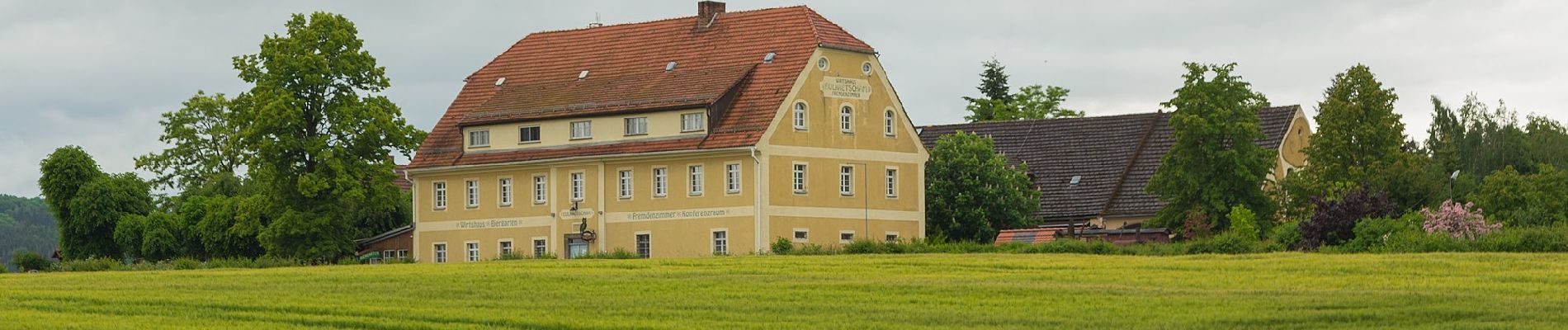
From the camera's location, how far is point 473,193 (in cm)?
9256

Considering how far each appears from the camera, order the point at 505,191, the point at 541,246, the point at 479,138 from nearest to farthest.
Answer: the point at 541,246
the point at 505,191
the point at 479,138

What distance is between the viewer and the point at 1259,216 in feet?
279

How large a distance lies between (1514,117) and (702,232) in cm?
3489

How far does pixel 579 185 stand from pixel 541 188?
1.79m

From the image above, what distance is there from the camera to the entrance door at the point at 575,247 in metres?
88.6

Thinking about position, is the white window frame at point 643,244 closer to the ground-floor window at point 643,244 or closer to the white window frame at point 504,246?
the ground-floor window at point 643,244

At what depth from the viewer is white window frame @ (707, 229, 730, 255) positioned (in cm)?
8494

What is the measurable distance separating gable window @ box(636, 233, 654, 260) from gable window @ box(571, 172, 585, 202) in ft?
8.31

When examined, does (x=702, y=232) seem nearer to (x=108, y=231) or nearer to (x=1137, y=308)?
(x=108, y=231)

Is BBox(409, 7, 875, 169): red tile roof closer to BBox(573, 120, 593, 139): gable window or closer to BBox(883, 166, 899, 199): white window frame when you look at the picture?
BBox(573, 120, 593, 139): gable window

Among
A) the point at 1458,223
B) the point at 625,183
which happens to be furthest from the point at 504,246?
the point at 1458,223

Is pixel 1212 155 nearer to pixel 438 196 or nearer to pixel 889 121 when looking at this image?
pixel 889 121

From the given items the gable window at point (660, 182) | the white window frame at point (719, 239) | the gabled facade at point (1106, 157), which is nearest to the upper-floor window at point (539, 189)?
the gable window at point (660, 182)

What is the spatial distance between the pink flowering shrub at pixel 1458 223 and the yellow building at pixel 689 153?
21.8m
